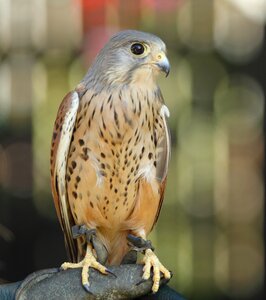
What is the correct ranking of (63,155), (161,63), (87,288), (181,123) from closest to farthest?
(87,288), (161,63), (63,155), (181,123)

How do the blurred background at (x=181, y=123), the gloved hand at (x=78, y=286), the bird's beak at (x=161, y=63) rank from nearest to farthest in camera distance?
the gloved hand at (x=78, y=286)
the bird's beak at (x=161, y=63)
the blurred background at (x=181, y=123)

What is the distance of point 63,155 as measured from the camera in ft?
6.42

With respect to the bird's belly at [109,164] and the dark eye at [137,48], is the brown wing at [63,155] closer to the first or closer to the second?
the bird's belly at [109,164]

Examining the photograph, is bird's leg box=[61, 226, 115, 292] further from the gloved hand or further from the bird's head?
the bird's head

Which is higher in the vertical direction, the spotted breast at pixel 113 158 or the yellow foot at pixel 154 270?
the spotted breast at pixel 113 158

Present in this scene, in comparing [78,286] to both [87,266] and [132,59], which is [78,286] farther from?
[132,59]

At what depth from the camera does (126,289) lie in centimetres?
177

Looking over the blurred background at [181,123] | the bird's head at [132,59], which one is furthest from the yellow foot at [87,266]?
the blurred background at [181,123]

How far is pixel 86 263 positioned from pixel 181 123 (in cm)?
227

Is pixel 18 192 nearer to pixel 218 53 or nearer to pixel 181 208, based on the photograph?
pixel 181 208

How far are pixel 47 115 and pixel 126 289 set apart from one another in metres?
2.23

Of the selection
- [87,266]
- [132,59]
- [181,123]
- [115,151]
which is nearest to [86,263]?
[87,266]

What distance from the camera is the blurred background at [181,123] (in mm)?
3969

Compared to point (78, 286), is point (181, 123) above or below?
below
